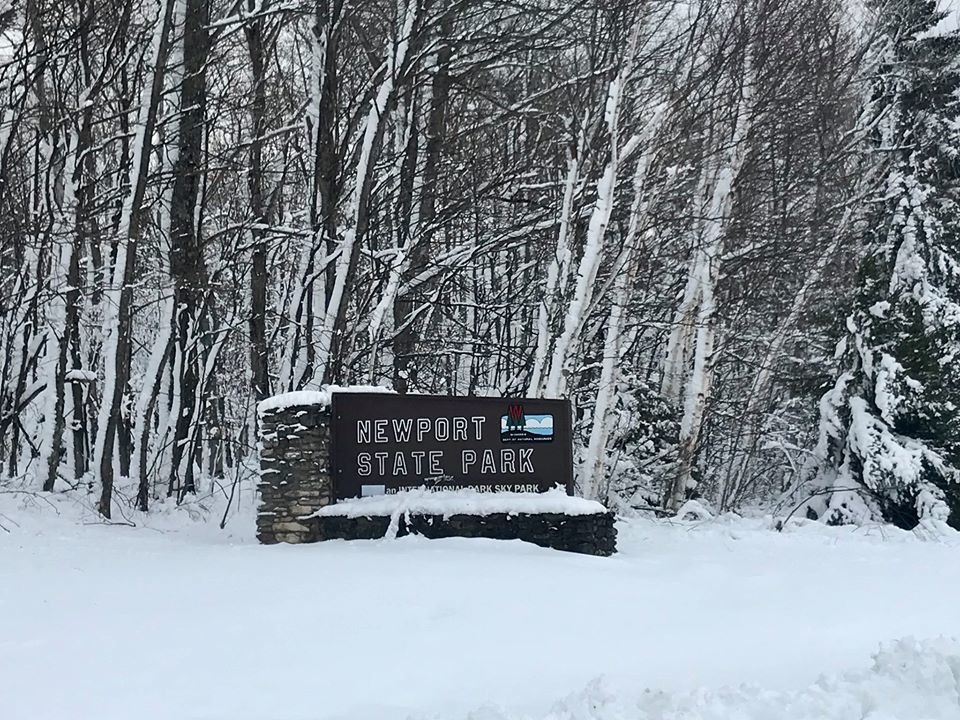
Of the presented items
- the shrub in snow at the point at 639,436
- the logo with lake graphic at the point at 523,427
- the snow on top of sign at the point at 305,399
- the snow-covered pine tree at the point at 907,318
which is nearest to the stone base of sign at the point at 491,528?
the logo with lake graphic at the point at 523,427

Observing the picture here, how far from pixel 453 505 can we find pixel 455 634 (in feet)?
14.2

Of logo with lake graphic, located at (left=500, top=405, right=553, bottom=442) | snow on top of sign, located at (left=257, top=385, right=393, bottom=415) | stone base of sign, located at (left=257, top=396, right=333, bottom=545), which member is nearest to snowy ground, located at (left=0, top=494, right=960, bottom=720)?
stone base of sign, located at (left=257, top=396, right=333, bottom=545)

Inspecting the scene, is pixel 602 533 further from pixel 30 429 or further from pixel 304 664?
pixel 30 429

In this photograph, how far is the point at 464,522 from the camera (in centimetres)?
1134

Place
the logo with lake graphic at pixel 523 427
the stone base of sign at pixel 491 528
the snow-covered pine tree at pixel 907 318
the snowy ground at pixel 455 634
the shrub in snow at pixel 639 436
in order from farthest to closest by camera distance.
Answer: the shrub in snow at pixel 639 436, the snow-covered pine tree at pixel 907 318, the logo with lake graphic at pixel 523 427, the stone base of sign at pixel 491 528, the snowy ground at pixel 455 634

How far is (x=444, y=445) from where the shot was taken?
39.1 ft

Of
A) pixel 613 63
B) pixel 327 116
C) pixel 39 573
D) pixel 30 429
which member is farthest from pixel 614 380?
pixel 30 429

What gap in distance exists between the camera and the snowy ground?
558 centimetres

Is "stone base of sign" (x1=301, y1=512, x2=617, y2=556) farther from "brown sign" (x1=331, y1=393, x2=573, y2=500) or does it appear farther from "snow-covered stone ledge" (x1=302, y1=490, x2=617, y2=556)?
"brown sign" (x1=331, y1=393, x2=573, y2=500)

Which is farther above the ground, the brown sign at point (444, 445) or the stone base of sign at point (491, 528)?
the brown sign at point (444, 445)

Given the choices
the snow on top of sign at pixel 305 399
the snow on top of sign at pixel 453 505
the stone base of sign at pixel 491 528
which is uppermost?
the snow on top of sign at pixel 305 399

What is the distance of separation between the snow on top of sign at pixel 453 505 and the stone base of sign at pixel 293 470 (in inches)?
10.2

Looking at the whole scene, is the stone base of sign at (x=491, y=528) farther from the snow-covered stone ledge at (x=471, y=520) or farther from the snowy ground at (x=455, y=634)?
the snowy ground at (x=455, y=634)

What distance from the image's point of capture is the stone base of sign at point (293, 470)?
1164 centimetres
